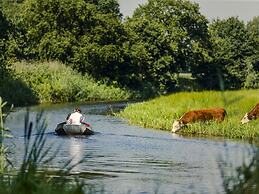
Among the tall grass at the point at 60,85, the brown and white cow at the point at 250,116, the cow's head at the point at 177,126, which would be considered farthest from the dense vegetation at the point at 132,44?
the brown and white cow at the point at 250,116

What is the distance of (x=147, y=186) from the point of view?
13734mm

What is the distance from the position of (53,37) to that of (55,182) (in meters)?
54.3

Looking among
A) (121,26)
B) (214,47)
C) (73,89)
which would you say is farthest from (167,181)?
(214,47)

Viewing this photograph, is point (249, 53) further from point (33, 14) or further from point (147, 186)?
point (147, 186)

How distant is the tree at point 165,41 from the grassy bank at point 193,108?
27.7m

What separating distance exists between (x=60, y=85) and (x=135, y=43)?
1802 cm

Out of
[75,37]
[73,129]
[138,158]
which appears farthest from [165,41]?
[138,158]

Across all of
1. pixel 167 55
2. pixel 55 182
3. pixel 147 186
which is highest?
pixel 167 55

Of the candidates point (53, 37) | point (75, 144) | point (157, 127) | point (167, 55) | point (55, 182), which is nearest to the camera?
point (55, 182)

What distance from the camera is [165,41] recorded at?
7006 centimetres

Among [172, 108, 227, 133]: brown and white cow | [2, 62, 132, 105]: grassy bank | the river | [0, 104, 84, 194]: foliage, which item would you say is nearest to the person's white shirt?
the river

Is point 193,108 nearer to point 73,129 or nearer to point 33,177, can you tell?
point 73,129

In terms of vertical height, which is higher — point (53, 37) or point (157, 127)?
point (53, 37)

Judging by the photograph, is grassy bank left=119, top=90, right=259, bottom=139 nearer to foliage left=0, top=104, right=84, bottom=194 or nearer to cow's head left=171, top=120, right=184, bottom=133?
cow's head left=171, top=120, right=184, bottom=133
